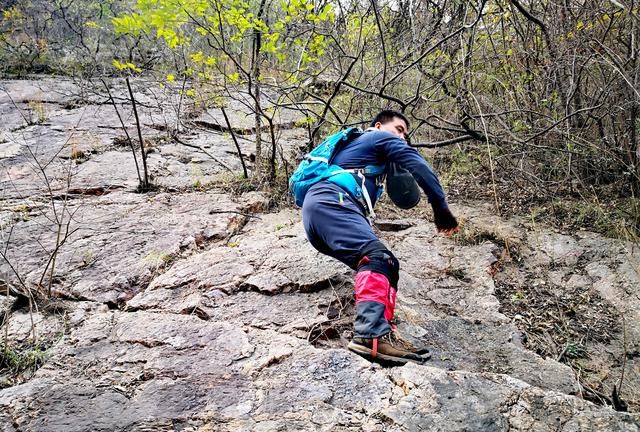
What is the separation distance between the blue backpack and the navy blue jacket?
0.14 feet

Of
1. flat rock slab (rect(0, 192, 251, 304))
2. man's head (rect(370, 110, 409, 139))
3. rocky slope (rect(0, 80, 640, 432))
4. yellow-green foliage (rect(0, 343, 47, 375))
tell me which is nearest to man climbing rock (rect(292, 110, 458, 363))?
man's head (rect(370, 110, 409, 139))

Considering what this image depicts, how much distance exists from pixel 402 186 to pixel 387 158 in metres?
0.22

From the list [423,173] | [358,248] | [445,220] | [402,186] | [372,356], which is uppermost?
[423,173]

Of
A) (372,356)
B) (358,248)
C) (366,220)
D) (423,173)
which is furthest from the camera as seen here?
(366,220)

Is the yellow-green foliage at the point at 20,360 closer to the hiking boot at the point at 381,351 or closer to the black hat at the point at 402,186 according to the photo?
the hiking boot at the point at 381,351

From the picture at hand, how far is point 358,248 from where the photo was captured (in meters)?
2.56

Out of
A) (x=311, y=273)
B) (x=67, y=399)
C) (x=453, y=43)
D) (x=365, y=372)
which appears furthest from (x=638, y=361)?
(x=453, y=43)

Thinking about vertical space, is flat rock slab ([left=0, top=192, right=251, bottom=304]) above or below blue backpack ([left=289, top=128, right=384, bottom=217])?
below

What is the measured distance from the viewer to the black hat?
287cm

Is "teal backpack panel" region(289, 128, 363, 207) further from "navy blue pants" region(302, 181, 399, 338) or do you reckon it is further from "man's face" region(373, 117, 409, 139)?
"man's face" region(373, 117, 409, 139)

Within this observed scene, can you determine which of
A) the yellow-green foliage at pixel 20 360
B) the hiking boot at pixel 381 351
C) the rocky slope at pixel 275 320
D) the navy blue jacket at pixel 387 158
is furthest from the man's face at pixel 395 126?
the yellow-green foliage at pixel 20 360

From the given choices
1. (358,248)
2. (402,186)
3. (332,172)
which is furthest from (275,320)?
(402,186)

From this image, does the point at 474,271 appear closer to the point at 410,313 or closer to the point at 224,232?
the point at 410,313

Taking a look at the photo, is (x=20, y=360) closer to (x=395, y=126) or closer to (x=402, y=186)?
(x=402, y=186)
